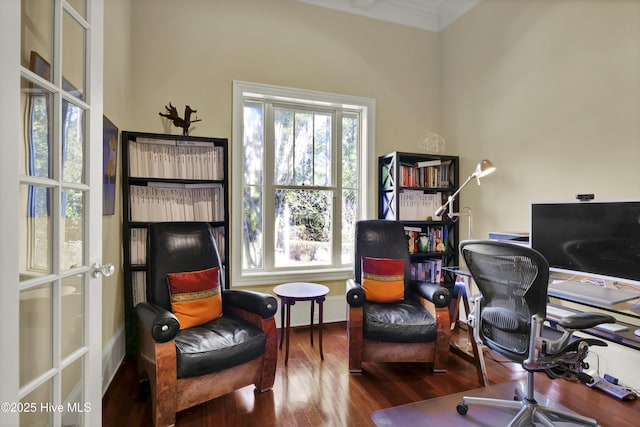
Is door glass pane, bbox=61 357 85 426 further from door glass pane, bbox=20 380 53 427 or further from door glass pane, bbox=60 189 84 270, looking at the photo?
door glass pane, bbox=60 189 84 270

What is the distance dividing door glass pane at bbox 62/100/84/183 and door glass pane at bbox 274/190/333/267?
6.85 feet

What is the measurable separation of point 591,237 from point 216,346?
2.34 meters

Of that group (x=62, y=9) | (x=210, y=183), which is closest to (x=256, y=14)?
(x=210, y=183)

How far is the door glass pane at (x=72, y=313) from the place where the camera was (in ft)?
4.05

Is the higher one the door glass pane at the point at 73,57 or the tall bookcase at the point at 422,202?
the door glass pane at the point at 73,57

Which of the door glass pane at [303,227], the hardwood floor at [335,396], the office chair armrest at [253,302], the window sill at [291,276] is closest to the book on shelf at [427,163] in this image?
the door glass pane at [303,227]

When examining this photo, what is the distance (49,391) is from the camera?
3.76 ft

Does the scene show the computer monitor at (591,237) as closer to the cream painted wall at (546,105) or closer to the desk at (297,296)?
the cream painted wall at (546,105)

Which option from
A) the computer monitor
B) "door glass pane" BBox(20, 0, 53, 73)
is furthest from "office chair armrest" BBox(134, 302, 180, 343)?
the computer monitor

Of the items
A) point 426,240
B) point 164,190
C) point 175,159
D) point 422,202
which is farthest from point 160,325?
point 422,202

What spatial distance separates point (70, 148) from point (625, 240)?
2.80 metres

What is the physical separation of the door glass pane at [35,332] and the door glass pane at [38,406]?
0.06 m

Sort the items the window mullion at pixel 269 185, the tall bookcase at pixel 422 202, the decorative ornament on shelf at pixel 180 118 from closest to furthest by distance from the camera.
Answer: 1. the decorative ornament on shelf at pixel 180 118
2. the window mullion at pixel 269 185
3. the tall bookcase at pixel 422 202

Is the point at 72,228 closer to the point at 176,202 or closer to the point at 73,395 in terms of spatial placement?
the point at 73,395
